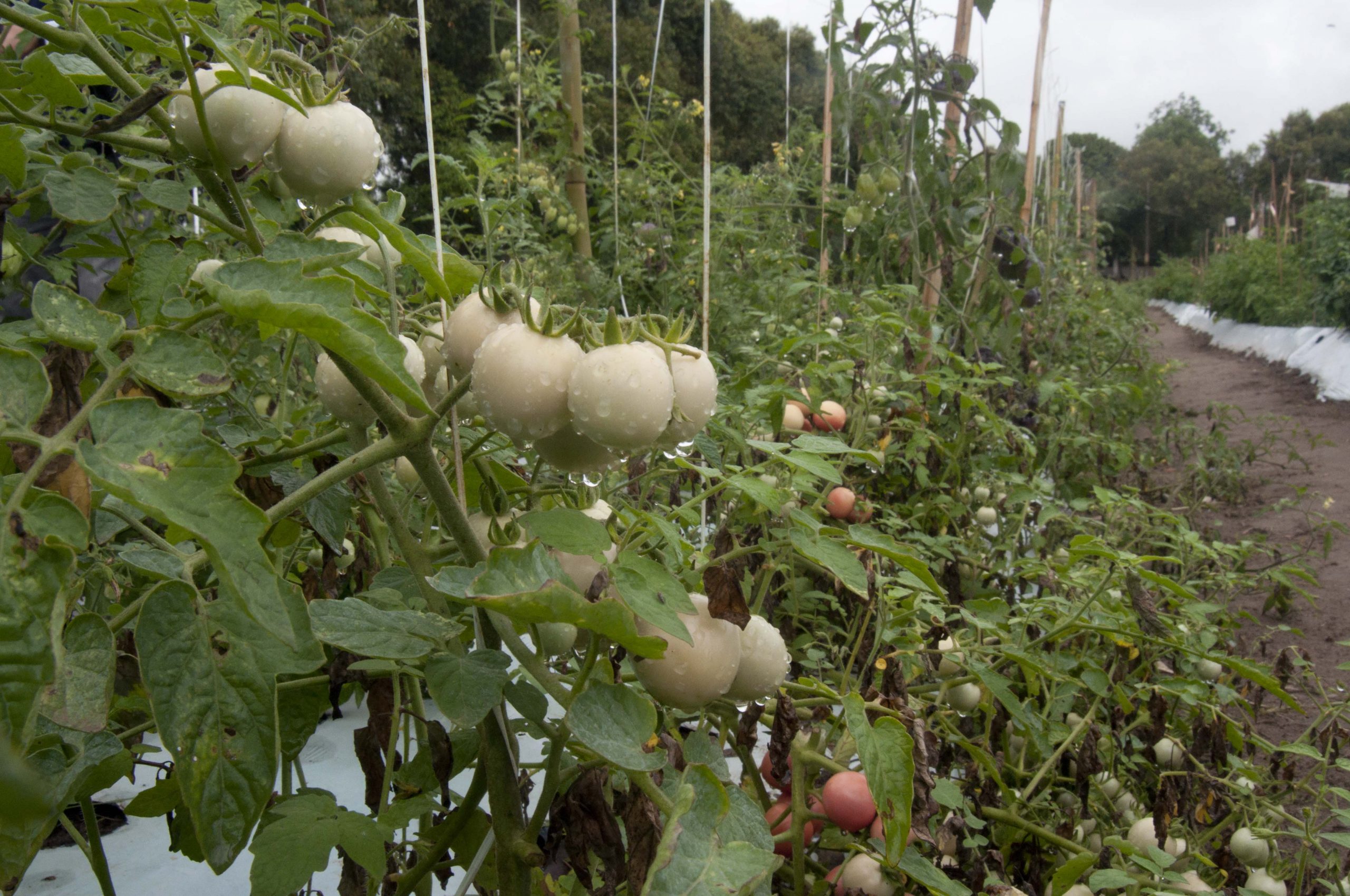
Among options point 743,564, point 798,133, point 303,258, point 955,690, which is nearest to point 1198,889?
point 955,690

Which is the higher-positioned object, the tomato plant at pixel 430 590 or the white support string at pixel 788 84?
the white support string at pixel 788 84

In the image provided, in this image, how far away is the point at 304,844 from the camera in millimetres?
636

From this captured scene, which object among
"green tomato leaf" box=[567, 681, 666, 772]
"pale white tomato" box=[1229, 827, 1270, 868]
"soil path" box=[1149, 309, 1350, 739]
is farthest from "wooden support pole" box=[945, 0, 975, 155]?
"green tomato leaf" box=[567, 681, 666, 772]

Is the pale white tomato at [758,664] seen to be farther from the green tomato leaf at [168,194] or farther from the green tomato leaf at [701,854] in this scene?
the green tomato leaf at [168,194]

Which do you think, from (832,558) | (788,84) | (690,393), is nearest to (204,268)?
(690,393)

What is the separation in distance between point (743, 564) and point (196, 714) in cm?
54

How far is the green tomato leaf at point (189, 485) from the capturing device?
36 cm

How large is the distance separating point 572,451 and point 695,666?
0.56 feet

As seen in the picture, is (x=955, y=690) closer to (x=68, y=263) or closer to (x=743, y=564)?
(x=743, y=564)

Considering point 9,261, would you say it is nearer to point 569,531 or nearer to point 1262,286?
point 569,531

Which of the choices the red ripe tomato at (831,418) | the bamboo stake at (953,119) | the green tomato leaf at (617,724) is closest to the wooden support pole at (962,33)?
the bamboo stake at (953,119)

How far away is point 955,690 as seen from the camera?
48.3 inches

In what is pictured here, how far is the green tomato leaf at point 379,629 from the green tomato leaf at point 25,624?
7.6 inches

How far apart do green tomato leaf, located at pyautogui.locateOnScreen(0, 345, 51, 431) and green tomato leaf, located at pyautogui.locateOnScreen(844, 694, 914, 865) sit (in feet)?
1.69
